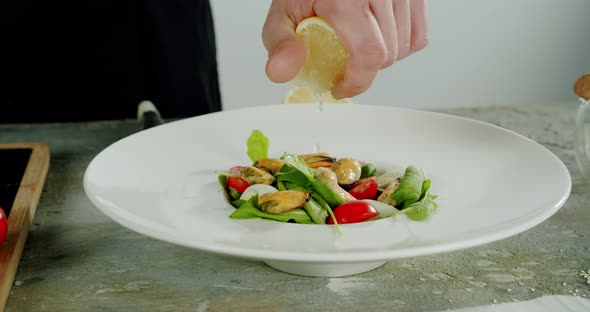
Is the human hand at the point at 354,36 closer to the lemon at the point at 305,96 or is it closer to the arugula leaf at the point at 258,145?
the arugula leaf at the point at 258,145

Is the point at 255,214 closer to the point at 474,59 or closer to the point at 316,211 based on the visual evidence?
the point at 316,211

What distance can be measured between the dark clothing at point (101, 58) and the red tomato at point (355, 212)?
1.06 meters

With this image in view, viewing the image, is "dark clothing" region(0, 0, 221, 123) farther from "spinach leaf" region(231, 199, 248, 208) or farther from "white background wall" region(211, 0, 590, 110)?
"white background wall" region(211, 0, 590, 110)

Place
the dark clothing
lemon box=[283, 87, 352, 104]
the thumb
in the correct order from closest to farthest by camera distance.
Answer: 1. the thumb
2. lemon box=[283, 87, 352, 104]
3. the dark clothing

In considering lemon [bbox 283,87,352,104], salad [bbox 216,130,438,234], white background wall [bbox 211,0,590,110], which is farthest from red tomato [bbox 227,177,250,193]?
white background wall [bbox 211,0,590,110]

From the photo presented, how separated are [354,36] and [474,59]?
3319 mm

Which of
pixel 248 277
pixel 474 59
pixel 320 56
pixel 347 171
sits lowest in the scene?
pixel 474 59

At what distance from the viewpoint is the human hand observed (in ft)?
3.43

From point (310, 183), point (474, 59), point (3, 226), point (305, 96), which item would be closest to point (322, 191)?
point (310, 183)

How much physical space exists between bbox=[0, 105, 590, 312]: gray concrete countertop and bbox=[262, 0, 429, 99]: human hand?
29 centimetres

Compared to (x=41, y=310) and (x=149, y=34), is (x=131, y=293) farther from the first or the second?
(x=149, y=34)

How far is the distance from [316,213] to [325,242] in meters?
0.12

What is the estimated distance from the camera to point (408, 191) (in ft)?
3.37

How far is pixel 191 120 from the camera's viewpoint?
1.36 meters
